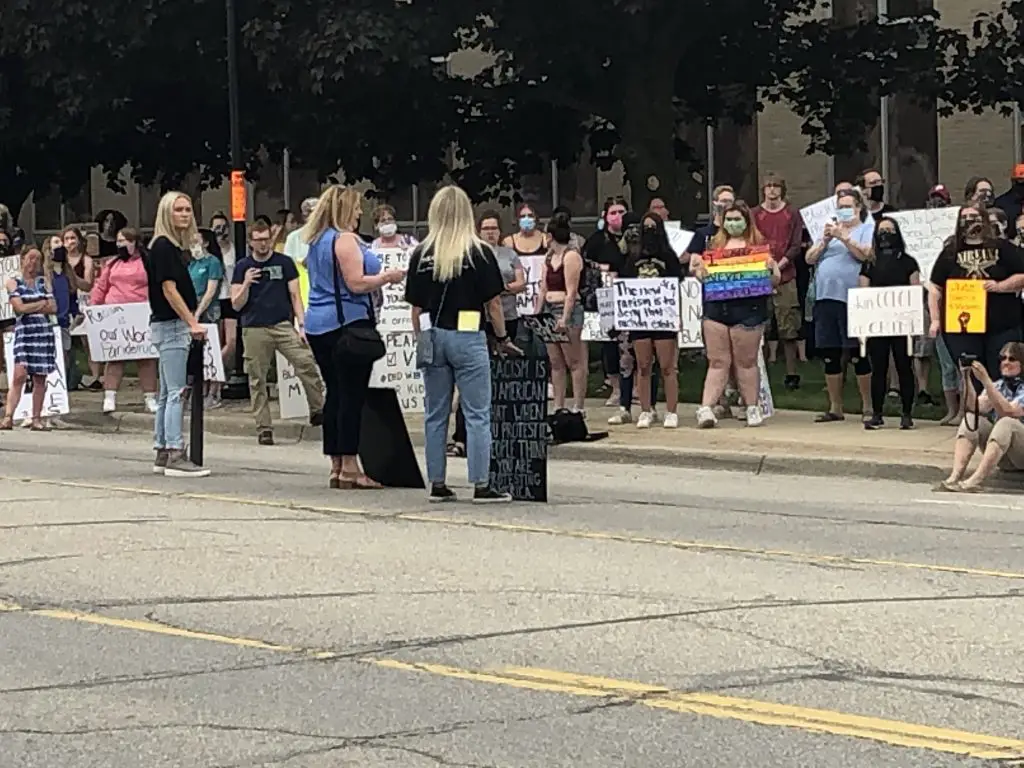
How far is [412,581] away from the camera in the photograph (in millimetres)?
9203

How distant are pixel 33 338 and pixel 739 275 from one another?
6.98 metres

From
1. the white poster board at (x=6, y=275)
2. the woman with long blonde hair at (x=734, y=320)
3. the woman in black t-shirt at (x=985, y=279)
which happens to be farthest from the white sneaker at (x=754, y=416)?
the white poster board at (x=6, y=275)

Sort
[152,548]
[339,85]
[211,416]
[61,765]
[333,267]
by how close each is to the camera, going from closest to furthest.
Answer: [61,765] → [152,548] → [333,267] → [211,416] → [339,85]

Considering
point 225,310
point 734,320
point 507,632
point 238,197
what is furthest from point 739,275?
point 507,632

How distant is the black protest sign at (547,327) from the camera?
53.4 feet

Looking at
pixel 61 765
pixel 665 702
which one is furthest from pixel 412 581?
pixel 61 765

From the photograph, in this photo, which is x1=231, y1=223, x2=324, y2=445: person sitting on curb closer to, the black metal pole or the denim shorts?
the black metal pole

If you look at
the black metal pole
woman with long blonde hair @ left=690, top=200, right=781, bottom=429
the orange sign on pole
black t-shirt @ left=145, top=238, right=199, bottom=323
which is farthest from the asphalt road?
the orange sign on pole

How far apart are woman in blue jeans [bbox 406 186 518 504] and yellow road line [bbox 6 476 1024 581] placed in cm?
70

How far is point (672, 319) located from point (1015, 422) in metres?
4.13

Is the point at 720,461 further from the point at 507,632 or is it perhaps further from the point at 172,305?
the point at 507,632

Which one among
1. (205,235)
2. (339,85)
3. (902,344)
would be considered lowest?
(902,344)

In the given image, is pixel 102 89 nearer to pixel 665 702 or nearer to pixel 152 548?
pixel 152 548

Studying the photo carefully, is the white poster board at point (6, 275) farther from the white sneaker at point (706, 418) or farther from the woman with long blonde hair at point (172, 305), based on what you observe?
the white sneaker at point (706, 418)
